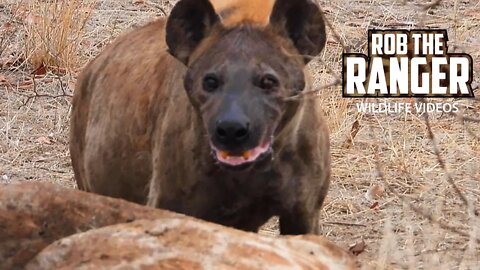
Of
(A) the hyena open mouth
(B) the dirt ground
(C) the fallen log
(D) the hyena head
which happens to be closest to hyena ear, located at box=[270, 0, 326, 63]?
(D) the hyena head

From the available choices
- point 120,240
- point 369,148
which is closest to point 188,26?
point 120,240

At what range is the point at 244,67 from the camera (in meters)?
4.73

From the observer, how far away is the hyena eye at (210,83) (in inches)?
186

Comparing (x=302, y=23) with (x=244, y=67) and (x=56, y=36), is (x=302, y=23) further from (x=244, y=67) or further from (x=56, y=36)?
(x=56, y=36)

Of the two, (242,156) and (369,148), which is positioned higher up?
(242,156)

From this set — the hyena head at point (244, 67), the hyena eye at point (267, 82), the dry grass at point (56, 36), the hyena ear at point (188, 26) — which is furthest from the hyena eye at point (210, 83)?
the dry grass at point (56, 36)

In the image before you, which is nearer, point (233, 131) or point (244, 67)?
point (233, 131)

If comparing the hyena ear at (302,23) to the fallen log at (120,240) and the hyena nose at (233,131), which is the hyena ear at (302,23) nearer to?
the hyena nose at (233,131)

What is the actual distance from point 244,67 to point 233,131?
1.12ft

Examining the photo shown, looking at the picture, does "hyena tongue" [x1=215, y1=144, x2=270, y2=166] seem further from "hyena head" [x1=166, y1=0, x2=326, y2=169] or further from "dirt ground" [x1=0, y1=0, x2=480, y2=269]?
"dirt ground" [x1=0, y1=0, x2=480, y2=269]

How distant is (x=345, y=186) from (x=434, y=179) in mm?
550

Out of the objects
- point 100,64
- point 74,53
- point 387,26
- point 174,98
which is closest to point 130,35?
point 100,64

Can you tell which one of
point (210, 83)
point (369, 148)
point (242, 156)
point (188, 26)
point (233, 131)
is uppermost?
point (188, 26)

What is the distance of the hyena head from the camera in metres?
4.59
